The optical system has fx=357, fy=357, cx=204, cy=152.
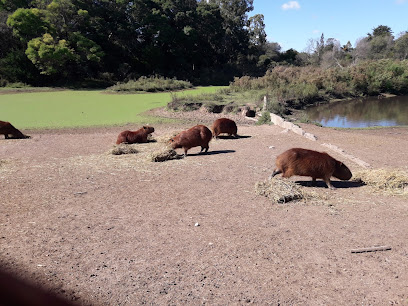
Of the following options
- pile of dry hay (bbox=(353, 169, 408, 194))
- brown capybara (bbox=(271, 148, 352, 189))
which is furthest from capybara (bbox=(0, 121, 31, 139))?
pile of dry hay (bbox=(353, 169, 408, 194))

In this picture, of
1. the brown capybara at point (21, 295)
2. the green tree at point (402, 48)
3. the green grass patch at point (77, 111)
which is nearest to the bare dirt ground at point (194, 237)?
the brown capybara at point (21, 295)

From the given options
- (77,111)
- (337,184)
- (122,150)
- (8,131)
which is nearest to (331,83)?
(77,111)

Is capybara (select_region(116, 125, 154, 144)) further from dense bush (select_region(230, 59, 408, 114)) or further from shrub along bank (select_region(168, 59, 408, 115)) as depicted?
dense bush (select_region(230, 59, 408, 114))

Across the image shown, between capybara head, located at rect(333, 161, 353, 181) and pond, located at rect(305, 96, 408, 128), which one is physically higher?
capybara head, located at rect(333, 161, 353, 181)

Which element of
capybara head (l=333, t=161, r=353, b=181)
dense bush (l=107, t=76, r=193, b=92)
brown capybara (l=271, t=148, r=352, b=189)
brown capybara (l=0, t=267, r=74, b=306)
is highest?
brown capybara (l=0, t=267, r=74, b=306)

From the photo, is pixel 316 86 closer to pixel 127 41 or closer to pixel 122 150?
pixel 122 150

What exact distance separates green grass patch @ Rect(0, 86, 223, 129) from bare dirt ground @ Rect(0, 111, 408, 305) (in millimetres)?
8323

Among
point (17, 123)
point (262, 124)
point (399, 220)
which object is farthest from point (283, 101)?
point (399, 220)

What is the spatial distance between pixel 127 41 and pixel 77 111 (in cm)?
2502

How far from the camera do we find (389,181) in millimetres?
6543

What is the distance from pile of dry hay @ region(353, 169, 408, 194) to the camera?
642 cm

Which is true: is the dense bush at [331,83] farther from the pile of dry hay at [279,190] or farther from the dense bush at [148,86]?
the pile of dry hay at [279,190]

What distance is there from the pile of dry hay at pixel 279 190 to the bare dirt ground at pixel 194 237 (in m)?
0.14

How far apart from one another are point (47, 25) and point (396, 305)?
126 ft
